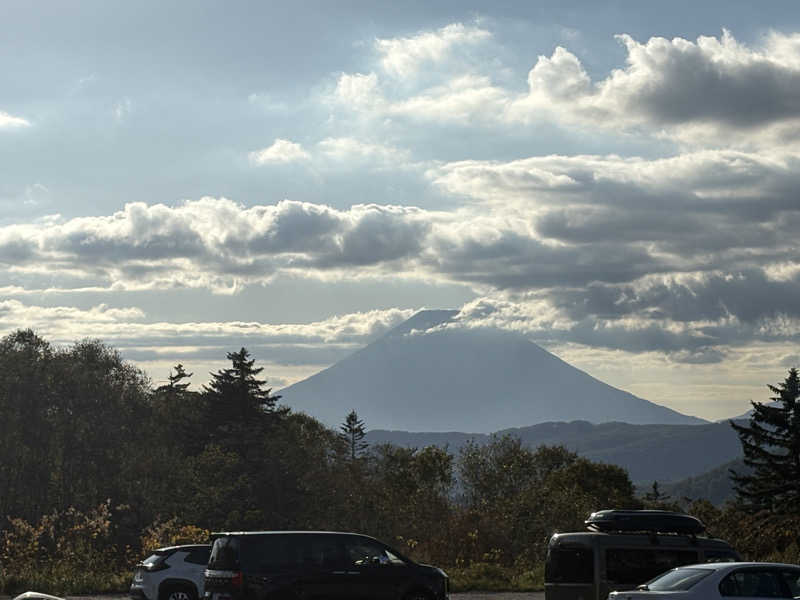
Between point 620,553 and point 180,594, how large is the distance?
9.51 m

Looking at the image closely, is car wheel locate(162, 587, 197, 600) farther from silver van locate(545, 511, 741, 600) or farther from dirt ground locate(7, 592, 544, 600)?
silver van locate(545, 511, 741, 600)

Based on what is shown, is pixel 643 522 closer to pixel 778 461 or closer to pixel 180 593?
pixel 180 593

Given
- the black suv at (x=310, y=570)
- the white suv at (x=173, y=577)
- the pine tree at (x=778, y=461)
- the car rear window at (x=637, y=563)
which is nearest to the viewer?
the black suv at (x=310, y=570)

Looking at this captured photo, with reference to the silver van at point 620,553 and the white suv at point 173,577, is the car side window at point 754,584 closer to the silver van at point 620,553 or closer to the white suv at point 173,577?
the silver van at point 620,553

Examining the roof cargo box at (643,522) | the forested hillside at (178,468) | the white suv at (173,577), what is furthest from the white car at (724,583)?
the forested hillside at (178,468)

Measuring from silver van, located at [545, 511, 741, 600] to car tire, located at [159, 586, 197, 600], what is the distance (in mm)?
7782

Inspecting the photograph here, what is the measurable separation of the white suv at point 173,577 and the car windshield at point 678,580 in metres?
10.7

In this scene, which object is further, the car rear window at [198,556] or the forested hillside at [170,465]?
the forested hillside at [170,465]

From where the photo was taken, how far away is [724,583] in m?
16.1

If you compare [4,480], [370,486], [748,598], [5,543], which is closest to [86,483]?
[4,480]

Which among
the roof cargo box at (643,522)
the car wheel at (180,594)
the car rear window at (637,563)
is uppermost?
the roof cargo box at (643,522)

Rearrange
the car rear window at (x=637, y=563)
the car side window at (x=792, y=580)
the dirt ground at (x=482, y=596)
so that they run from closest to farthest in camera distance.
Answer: the car side window at (x=792, y=580)
the car rear window at (x=637, y=563)
the dirt ground at (x=482, y=596)

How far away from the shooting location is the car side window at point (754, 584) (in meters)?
16.1

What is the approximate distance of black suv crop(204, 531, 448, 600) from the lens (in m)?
19.6
